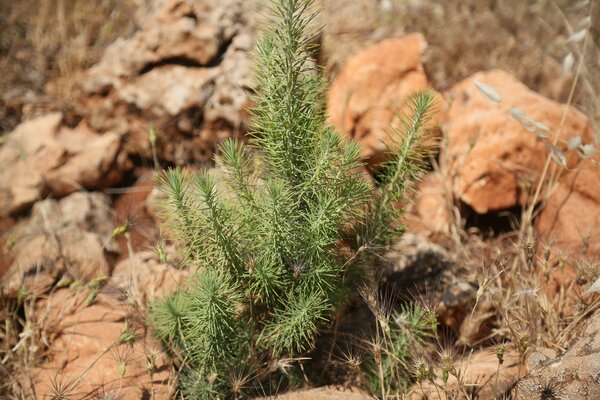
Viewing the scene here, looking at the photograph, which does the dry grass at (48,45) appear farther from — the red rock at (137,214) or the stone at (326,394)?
the stone at (326,394)

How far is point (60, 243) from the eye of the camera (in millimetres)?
3227

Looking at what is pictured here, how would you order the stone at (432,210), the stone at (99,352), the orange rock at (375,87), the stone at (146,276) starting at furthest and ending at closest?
1. the orange rock at (375,87)
2. the stone at (432,210)
3. the stone at (146,276)
4. the stone at (99,352)

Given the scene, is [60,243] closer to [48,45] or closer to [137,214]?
[137,214]

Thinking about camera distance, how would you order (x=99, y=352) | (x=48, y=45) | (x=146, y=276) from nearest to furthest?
(x=99, y=352)
(x=146, y=276)
(x=48, y=45)

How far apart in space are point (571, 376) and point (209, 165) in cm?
232

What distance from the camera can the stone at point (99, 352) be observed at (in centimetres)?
243

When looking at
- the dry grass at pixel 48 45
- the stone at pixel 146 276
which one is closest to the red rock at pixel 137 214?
the stone at pixel 146 276

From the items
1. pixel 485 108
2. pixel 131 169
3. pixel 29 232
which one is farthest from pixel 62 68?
pixel 485 108

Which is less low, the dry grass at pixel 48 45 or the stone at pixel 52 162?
the dry grass at pixel 48 45

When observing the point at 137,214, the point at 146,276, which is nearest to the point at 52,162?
the point at 137,214

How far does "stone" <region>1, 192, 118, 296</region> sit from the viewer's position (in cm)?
303

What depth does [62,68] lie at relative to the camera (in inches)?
174

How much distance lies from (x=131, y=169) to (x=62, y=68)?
1.14 meters

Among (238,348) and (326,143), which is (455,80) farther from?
(238,348)
